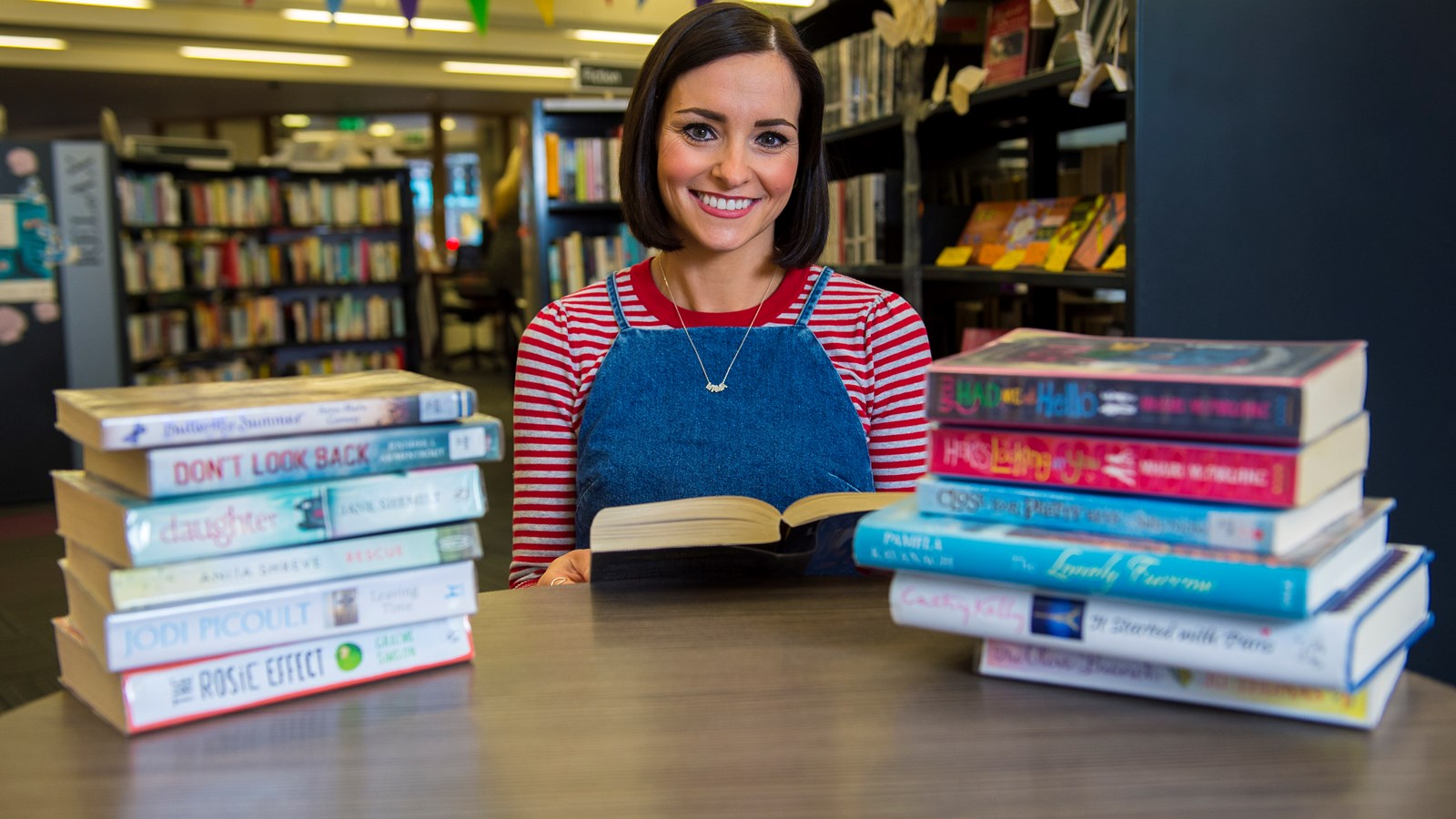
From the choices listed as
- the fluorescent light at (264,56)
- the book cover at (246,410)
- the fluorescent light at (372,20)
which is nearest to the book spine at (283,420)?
the book cover at (246,410)

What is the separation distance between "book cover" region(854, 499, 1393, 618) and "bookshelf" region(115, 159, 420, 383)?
6.97 metres

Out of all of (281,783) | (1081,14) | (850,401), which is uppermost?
(1081,14)

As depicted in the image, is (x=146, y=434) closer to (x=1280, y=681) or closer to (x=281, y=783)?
(x=281, y=783)

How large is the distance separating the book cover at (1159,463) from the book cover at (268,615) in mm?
349

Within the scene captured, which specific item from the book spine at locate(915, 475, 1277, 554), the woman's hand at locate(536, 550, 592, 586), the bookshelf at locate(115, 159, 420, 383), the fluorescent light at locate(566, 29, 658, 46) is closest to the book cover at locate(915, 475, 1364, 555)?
the book spine at locate(915, 475, 1277, 554)

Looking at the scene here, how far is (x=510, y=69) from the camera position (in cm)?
1164

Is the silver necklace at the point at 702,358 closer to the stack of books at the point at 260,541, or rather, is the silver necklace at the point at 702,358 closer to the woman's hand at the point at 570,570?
the woman's hand at the point at 570,570

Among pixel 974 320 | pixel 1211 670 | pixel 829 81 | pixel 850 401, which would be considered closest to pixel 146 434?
pixel 1211 670

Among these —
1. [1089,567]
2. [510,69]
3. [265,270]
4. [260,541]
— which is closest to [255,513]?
[260,541]

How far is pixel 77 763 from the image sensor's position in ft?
2.27

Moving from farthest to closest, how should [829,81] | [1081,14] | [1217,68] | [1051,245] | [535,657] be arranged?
1. [829,81]
2. [1051,245]
3. [1081,14]
4. [1217,68]
5. [535,657]

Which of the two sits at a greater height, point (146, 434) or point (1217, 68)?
point (1217, 68)

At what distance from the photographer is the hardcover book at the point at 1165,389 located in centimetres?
66

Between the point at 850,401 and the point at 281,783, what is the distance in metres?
0.94
